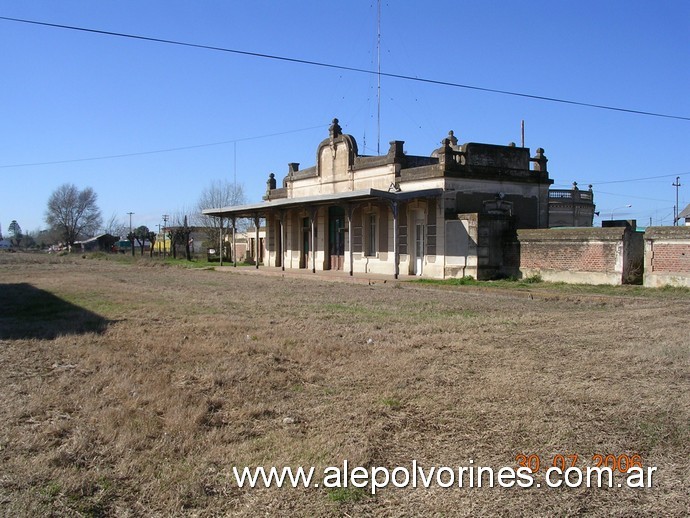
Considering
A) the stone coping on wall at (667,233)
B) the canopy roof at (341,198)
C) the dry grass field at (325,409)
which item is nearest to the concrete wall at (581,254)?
the stone coping on wall at (667,233)

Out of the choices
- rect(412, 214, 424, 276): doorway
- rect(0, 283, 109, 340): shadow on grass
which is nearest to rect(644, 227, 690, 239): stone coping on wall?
rect(412, 214, 424, 276): doorway

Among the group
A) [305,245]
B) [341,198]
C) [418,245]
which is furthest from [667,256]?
[305,245]

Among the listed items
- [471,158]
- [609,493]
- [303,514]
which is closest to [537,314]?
[609,493]

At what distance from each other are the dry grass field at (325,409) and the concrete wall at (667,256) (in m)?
7.60

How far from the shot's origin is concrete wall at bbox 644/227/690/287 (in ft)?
57.1

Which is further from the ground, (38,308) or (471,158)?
(471,158)

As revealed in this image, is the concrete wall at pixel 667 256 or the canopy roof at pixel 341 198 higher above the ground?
the canopy roof at pixel 341 198

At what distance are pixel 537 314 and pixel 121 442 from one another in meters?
10.1

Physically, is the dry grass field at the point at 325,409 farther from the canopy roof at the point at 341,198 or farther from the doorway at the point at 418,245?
the doorway at the point at 418,245

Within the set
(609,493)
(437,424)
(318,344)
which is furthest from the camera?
(318,344)

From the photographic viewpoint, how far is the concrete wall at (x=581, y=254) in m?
19.0

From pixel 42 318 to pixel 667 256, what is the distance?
16.3 meters

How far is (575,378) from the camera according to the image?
22.1 feet

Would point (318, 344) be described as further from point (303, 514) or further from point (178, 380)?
point (303, 514)
